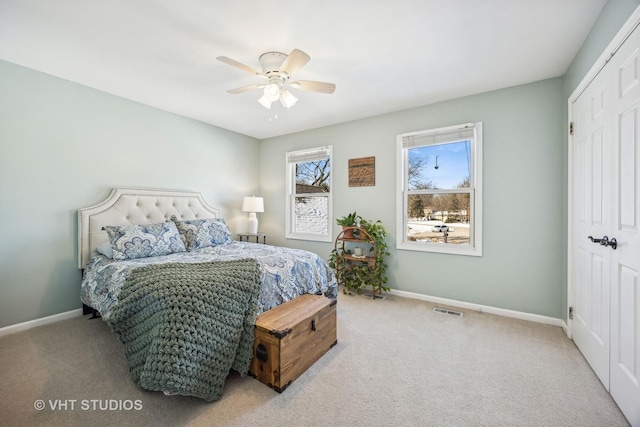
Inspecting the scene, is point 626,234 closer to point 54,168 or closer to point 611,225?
point 611,225

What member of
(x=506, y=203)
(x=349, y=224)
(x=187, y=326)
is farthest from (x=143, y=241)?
(x=506, y=203)

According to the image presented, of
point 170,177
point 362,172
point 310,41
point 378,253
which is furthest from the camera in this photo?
point 362,172

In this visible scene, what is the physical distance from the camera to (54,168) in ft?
8.90

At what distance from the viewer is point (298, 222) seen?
15.2 ft

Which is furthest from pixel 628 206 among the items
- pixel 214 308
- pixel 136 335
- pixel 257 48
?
pixel 136 335

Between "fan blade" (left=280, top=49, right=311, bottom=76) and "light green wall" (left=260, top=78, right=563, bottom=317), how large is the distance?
194 cm

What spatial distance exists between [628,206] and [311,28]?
223 cm

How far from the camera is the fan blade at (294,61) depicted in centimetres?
187

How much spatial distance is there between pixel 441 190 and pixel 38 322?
448 centimetres

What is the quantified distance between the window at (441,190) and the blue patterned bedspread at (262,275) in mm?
1440

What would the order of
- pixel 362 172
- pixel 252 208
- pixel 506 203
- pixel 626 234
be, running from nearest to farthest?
pixel 626 234 < pixel 506 203 < pixel 362 172 < pixel 252 208

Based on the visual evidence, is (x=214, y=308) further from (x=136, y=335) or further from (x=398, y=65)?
(x=398, y=65)

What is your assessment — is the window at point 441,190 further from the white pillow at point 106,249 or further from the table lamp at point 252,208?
the white pillow at point 106,249

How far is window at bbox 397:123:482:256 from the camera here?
313cm
